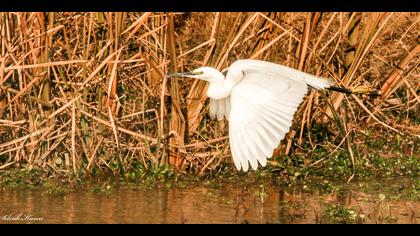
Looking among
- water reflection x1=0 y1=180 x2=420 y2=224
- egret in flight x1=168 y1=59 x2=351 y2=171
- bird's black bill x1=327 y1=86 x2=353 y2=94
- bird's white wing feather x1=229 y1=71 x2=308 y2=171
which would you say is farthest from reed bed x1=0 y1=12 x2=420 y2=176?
bird's white wing feather x1=229 y1=71 x2=308 y2=171

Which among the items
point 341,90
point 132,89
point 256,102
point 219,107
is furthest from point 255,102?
point 132,89

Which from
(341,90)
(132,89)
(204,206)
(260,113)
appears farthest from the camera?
(132,89)

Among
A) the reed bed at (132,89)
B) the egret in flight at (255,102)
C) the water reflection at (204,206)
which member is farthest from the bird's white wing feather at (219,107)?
the water reflection at (204,206)

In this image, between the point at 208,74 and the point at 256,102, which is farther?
the point at 208,74

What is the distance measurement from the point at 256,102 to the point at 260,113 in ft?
0.33

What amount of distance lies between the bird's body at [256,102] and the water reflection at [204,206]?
499mm

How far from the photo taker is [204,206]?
5984 mm

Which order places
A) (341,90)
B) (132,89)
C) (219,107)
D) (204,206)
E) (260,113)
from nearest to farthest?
(260,113) → (204,206) → (219,107) → (341,90) → (132,89)

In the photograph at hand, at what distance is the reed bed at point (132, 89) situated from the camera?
21.6 feet

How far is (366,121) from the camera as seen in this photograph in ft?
25.1

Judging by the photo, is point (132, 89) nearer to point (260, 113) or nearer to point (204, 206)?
point (204, 206)

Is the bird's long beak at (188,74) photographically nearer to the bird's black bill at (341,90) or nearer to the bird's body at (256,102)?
the bird's body at (256,102)

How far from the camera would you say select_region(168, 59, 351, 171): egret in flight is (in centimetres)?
517

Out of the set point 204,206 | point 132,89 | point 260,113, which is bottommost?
point 204,206
